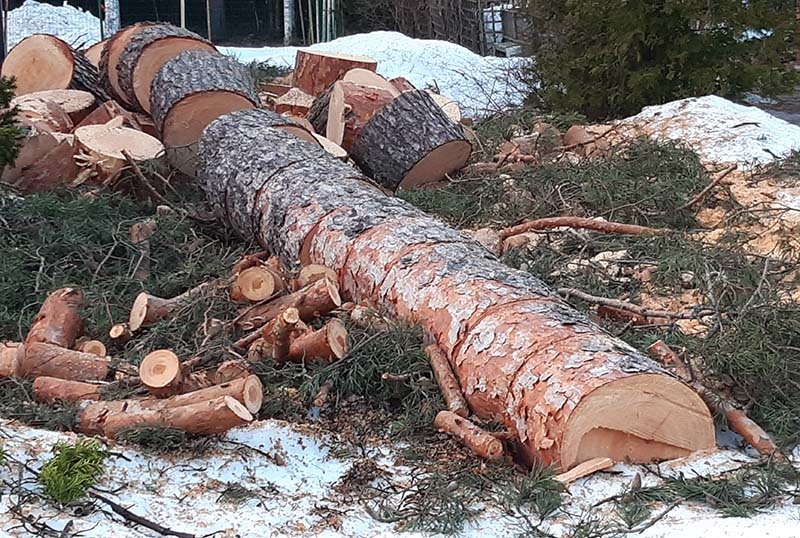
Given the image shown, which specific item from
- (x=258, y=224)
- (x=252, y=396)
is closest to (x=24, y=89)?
(x=258, y=224)

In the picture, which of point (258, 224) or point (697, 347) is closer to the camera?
point (697, 347)

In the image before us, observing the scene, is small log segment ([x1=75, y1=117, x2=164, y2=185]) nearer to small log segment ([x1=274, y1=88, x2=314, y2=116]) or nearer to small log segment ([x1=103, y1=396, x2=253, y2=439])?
small log segment ([x1=274, y1=88, x2=314, y2=116])

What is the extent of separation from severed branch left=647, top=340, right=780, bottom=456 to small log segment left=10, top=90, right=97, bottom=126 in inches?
199

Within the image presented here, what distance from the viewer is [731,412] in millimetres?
3443

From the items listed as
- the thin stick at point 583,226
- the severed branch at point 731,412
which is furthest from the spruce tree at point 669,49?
the severed branch at point 731,412

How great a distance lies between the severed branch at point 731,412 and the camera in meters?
3.28

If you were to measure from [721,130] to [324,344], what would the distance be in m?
5.38

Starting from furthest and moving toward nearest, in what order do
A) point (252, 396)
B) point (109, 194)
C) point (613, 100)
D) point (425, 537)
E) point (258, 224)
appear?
point (613, 100) < point (109, 194) < point (258, 224) < point (252, 396) < point (425, 537)

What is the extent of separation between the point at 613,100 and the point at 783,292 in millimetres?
6163

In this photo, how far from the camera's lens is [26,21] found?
54.1 ft

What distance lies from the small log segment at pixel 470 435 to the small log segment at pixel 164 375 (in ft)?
3.35

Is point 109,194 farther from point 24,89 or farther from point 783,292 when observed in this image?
point 783,292

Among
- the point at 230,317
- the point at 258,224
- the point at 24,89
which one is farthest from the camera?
the point at 24,89

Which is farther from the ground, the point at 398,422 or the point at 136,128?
the point at 136,128
